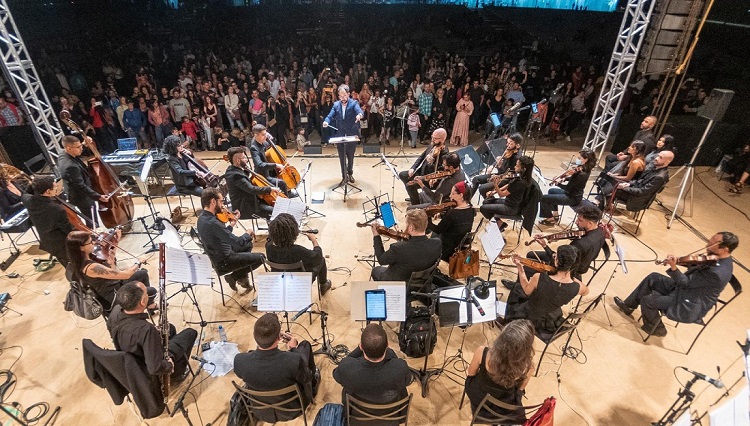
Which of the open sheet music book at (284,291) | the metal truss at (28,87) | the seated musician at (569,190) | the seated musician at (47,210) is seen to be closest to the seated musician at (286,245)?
the open sheet music book at (284,291)

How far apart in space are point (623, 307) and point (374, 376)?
3759mm

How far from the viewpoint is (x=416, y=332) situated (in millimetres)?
3975

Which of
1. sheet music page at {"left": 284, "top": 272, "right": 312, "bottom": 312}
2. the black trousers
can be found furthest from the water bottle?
the black trousers

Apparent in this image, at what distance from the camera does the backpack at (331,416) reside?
2.97m

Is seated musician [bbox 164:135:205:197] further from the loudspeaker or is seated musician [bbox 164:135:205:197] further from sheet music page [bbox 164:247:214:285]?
the loudspeaker

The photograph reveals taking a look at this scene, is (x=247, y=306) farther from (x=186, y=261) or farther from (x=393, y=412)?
(x=393, y=412)

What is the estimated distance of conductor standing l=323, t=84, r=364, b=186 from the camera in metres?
6.90

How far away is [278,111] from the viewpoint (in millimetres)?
9117

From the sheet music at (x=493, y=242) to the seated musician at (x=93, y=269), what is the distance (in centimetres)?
326

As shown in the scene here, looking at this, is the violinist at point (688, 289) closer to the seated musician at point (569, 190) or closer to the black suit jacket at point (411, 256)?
the seated musician at point (569, 190)

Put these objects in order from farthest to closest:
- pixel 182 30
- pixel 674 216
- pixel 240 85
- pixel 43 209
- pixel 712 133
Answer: pixel 182 30, pixel 240 85, pixel 712 133, pixel 674 216, pixel 43 209

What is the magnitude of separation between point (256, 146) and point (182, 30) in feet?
46.1

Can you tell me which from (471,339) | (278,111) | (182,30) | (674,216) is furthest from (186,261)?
(182,30)

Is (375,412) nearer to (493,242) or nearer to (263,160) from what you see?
(493,242)
